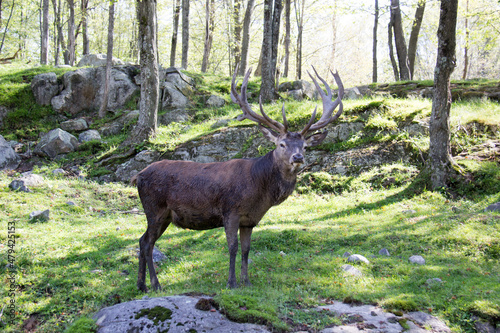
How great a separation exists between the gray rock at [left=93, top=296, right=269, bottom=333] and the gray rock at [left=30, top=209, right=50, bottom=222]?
18.1 feet

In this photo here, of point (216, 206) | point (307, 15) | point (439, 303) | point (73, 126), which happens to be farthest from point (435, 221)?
point (307, 15)

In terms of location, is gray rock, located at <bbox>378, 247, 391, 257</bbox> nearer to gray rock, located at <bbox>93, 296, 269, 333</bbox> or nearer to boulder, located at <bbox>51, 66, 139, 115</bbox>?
gray rock, located at <bbox>93, 296, 269, 333</bbox>

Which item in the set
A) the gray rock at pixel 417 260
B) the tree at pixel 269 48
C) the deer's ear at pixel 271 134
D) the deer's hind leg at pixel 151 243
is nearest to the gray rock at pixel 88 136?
the tree at pixel 269 48

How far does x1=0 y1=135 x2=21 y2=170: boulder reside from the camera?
1503 centimetres

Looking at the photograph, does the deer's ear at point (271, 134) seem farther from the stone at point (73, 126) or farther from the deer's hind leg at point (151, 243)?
the stone at point (73, 126)

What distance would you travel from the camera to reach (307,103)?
1573 cm

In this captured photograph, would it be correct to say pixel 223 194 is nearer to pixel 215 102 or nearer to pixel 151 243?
pixel 151 243

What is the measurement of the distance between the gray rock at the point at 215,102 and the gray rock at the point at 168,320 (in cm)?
1506

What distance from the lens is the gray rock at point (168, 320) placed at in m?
4.43

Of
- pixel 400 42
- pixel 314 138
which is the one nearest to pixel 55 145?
→ pixel 314 138

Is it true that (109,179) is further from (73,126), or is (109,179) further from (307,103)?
(307,103)

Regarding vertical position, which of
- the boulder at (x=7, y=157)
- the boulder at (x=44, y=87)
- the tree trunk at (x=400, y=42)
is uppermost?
the tree trunk at (x=400, y=42)

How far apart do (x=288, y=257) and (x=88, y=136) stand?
12951 mm

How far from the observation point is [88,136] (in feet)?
56.0
